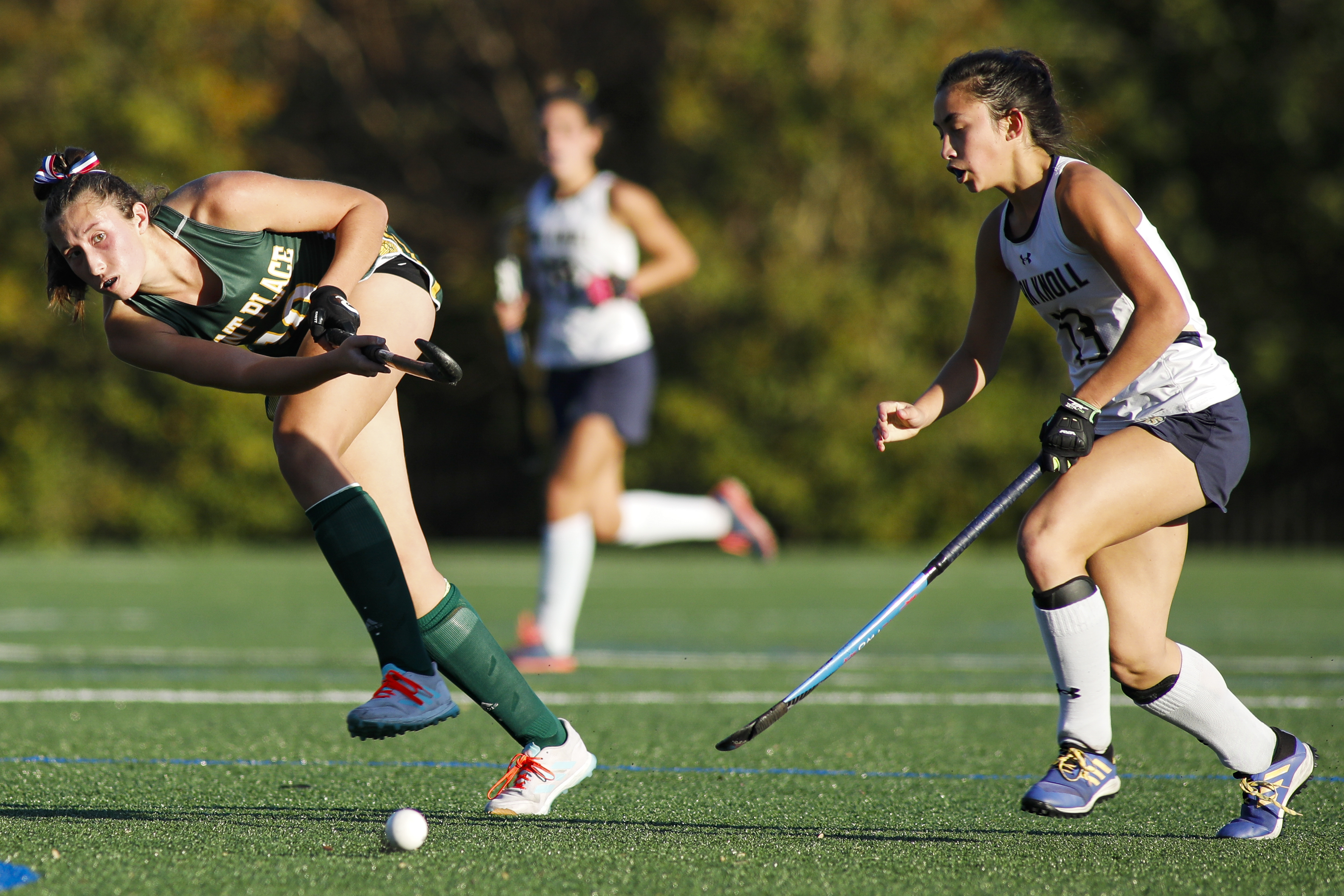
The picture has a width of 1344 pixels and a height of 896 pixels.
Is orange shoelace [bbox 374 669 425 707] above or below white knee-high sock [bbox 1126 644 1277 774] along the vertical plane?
above

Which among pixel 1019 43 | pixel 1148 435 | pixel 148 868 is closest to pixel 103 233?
pixel 148 868

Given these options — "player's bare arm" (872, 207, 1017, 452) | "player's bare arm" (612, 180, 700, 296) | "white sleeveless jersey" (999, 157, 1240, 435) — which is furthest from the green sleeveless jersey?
"player's bare arm" (612, 180, 700, 296)

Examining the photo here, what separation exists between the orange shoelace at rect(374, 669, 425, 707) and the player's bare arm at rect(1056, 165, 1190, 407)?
146 centimetres

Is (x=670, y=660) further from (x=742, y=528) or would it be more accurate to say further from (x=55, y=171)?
(x=55, y=171)

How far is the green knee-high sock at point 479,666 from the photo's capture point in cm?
311

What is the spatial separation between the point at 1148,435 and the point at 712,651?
3.59 m

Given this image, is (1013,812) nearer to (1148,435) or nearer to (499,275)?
(1148,435)

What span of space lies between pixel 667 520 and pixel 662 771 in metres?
3.27

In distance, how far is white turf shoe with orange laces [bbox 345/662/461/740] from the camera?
2824 mm

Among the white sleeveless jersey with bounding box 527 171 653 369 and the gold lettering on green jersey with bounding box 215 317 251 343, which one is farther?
the white sleeveless jersey with bounding box 527 171 653 369

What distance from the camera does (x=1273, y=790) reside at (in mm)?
3154

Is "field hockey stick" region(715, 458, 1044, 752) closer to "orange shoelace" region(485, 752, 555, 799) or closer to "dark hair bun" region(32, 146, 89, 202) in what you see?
"orange shoelace" region(485, 752, 555, 799)

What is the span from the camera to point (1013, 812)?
332cm

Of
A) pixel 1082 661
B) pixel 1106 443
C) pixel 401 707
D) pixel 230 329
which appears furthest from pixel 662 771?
pixel 230 329
